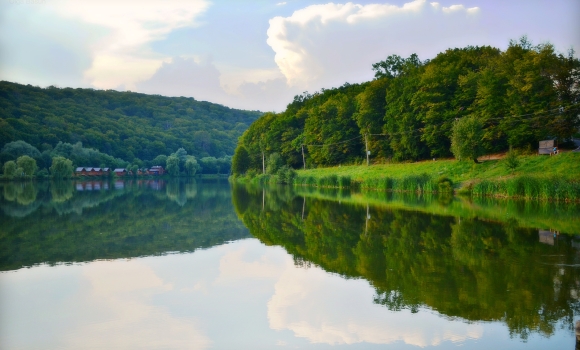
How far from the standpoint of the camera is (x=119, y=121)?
158m

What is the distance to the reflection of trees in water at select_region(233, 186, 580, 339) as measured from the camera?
820 cm

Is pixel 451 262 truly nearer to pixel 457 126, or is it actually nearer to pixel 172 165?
pixel 457 126

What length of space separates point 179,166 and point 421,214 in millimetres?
124083

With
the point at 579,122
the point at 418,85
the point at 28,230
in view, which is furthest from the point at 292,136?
the point at 28,230

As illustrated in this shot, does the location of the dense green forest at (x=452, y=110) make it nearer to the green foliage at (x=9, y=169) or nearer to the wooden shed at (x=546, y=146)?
the wooden shed at (x=546, y=146)

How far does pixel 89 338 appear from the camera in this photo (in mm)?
7047

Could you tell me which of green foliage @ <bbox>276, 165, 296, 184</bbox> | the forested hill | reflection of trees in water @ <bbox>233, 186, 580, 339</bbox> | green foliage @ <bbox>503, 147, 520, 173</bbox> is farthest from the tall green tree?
green foliage @ <bbox>503, 147, 520, 173</bbox>

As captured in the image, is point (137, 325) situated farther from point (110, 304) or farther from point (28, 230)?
point (28, 230)

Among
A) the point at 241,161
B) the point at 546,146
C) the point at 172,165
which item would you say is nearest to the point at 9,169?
the point at 241,161

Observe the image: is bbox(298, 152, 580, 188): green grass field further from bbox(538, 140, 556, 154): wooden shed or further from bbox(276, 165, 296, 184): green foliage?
bbox(276, 165, 296, 184): green foliage

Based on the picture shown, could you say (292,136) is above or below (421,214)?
above

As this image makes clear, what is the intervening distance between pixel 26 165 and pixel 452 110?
7881 centimetres

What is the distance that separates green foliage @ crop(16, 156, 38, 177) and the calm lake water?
3247 inches

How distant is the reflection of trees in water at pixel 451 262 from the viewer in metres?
8.20
